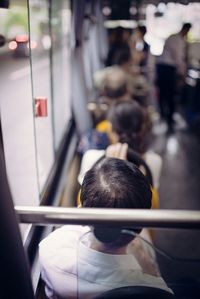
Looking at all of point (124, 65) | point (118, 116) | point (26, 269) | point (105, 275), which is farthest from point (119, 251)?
point (124, 65)

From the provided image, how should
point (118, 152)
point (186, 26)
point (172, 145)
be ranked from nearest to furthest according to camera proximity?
point (118, 152) → point (186, 26) → point (172, 145)

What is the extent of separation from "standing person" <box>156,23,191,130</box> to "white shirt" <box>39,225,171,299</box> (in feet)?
15.0

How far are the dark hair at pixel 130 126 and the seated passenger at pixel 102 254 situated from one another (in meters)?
0.95

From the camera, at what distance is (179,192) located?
12.5 ft

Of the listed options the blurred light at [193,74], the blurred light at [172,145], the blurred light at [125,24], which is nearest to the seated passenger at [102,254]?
the blurred light at [172,145]

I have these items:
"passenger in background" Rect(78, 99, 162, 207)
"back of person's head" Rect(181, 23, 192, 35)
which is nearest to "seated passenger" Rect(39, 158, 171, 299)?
"passenger in background" Rect(78, 99, 162, 207)

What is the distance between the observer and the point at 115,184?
109 centimetres

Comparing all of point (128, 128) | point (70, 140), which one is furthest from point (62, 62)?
point (128, 128)

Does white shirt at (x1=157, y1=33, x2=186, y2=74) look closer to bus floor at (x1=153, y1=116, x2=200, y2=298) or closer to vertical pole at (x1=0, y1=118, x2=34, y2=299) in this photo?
bus floor at (x1=153, y1=116, x2=200, y2=298)

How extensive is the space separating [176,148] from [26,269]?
4426mm

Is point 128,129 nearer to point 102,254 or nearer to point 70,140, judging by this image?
point 102,254

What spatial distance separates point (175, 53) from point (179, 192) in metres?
2.62

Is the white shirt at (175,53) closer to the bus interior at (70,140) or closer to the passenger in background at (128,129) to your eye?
the bus interior at (70,140)

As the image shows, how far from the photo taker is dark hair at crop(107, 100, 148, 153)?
82.8 inches
